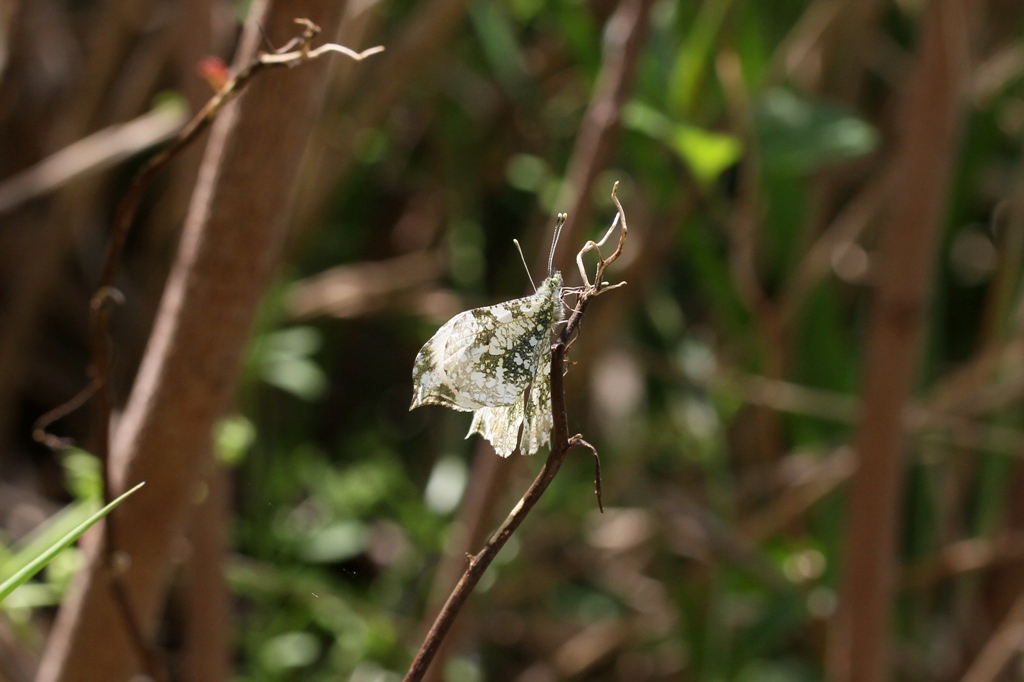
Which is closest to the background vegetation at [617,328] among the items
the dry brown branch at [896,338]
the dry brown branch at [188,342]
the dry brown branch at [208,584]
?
the dry brown branch at [896,338]

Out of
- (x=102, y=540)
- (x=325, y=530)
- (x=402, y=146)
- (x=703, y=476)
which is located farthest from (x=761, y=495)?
(x=102, y=540)

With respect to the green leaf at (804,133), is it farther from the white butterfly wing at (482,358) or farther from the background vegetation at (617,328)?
the white butterfly wing at (482,358)

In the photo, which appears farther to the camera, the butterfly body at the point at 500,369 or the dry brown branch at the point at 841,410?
the dry brown branch at the point at 841,410

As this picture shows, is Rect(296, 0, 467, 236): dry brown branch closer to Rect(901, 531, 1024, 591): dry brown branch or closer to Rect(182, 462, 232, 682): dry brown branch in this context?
Rect(182, 462, 232, 682): dry brown branch

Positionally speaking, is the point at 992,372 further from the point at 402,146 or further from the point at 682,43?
the point at 402,146

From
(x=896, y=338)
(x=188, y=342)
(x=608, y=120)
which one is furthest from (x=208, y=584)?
(x=896, y=338)

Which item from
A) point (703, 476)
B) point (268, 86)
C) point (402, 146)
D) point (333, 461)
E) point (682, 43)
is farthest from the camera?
point (402, 146)

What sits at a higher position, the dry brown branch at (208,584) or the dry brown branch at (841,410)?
the dry brown branch at (841,410)
